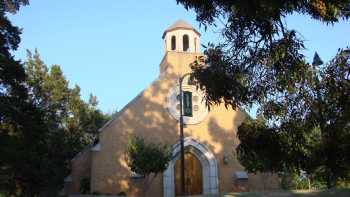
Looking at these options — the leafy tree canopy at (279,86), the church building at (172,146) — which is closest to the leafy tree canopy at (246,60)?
the leafy tree canopy at (279,86)

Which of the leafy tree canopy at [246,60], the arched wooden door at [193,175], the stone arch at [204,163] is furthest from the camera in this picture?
the arched wooden door at [193,175]

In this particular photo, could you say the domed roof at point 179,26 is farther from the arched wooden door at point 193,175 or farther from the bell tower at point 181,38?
the arched wooden door at point 193,175

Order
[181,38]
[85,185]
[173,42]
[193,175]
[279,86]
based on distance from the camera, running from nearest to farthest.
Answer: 1. [279,86]
2. [85,185]
3. [193,175]
4. [181,38]
5. [173,42]

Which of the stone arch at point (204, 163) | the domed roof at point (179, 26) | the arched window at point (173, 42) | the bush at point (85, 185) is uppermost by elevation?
the domed roof at point (179, 26)

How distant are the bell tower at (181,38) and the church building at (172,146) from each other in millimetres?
1086

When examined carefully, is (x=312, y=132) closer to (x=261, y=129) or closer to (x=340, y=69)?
(x=261, y=129)

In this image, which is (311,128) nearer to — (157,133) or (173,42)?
(157,133)

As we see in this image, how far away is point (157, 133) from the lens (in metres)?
29.0

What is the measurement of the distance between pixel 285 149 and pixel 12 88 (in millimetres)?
16002

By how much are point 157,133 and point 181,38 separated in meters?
8.19

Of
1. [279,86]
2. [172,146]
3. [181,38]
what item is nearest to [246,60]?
[279,86]

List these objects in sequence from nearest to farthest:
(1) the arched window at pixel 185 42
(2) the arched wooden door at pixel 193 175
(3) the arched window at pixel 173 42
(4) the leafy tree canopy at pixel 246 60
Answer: (4) the leafy tree canopy at pixel 246 60, (2) the arched wooden door at pixel 193 175, (3) the arched window at pixel 173 42, (1) the arched window at pixel 185 42

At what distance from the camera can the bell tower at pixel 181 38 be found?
108ft

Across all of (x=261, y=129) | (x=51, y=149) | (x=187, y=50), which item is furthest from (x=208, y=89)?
(x=51, y=149)
